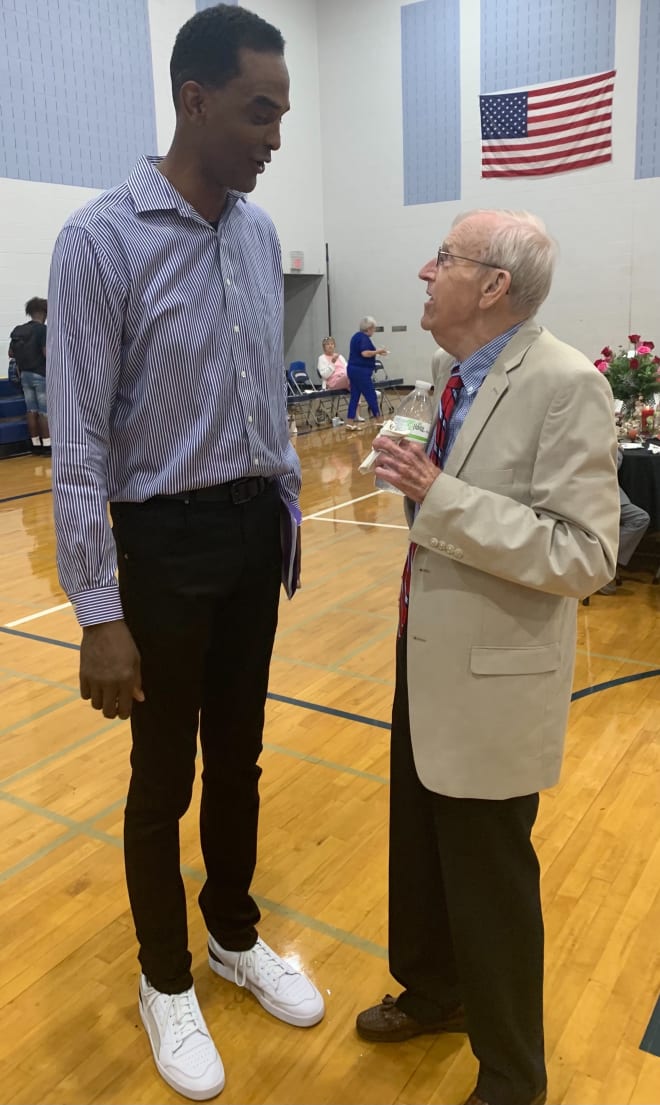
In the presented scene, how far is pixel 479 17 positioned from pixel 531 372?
1605 cm

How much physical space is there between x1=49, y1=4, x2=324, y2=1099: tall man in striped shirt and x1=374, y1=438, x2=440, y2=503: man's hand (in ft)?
1.06

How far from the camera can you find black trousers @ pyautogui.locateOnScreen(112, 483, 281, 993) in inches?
65.5

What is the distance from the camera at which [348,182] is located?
16.9m

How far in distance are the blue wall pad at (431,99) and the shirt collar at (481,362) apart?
50.5 ft

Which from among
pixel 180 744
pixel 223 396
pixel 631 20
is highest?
pixel 631 20

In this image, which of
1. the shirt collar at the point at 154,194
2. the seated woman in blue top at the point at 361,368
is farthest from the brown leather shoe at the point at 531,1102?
the seated woman in blue top at the point at 361,368

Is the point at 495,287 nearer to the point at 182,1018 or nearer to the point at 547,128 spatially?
the point at 182,1018

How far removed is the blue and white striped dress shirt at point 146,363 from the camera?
1.47 meters

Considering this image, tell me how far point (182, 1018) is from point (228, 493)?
Result: 1151 millimetres

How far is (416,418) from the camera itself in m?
1.61

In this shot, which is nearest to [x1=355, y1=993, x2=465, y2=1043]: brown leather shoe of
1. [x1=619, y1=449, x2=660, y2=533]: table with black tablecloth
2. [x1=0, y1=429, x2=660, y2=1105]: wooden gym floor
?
[x1=0, y1=429, x2=660, y2=1105]: wooden gym floor

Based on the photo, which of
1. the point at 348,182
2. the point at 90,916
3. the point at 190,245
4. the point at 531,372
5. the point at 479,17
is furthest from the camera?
the point at 348,182

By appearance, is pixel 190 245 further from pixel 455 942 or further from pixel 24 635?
pixel 24 635

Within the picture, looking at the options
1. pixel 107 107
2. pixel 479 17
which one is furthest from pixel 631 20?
pixel 107 107
